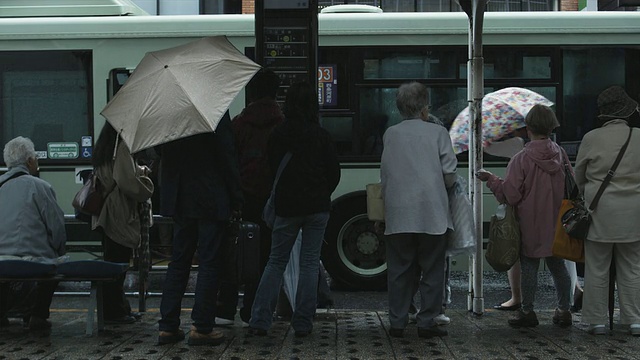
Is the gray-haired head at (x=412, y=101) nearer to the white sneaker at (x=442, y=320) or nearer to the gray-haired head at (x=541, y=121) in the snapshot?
the gray-haired head at (x=541, y=121)

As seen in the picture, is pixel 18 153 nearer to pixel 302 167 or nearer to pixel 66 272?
pixel 66 272

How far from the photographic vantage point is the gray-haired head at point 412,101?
7152 mm

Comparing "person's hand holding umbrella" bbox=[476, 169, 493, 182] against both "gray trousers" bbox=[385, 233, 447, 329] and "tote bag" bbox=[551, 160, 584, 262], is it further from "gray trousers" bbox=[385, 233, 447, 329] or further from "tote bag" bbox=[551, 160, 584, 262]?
"gray trousers" bbox=[385, 233, 447, 329]

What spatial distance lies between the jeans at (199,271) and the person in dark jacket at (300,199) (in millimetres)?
451

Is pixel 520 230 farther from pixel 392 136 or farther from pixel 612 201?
pixel 392 136

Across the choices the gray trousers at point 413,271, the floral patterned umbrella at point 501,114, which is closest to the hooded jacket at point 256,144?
the gray trousers at point 413,271

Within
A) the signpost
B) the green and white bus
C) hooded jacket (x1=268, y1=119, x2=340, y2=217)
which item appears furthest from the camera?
the green and white bus

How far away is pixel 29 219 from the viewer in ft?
24.2

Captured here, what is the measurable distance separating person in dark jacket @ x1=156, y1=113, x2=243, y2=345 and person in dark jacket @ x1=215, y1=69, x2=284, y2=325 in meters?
0.67

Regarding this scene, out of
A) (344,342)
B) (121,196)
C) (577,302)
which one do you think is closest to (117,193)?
(121,196)

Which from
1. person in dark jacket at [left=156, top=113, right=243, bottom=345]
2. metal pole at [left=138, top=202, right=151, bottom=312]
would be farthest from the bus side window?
person in dark jacket at [left=156, top=113, right=243, bottom=345]

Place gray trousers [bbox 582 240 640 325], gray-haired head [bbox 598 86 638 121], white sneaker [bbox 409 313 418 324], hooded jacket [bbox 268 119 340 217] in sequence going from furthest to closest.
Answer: white sneaker [bbox 409 313 418 324]
gray-haired head [bbox 598 86 638 121]
gray trousers [bbox 582 240 640 325]
hooded jacket [bbox 268 119 340 217]

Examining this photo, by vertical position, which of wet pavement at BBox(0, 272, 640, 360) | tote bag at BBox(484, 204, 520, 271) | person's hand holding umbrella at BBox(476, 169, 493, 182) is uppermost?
person's hand holding umbrella at BBox(476, 169, 493, 182)

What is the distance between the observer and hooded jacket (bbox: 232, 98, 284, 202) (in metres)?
7.48
